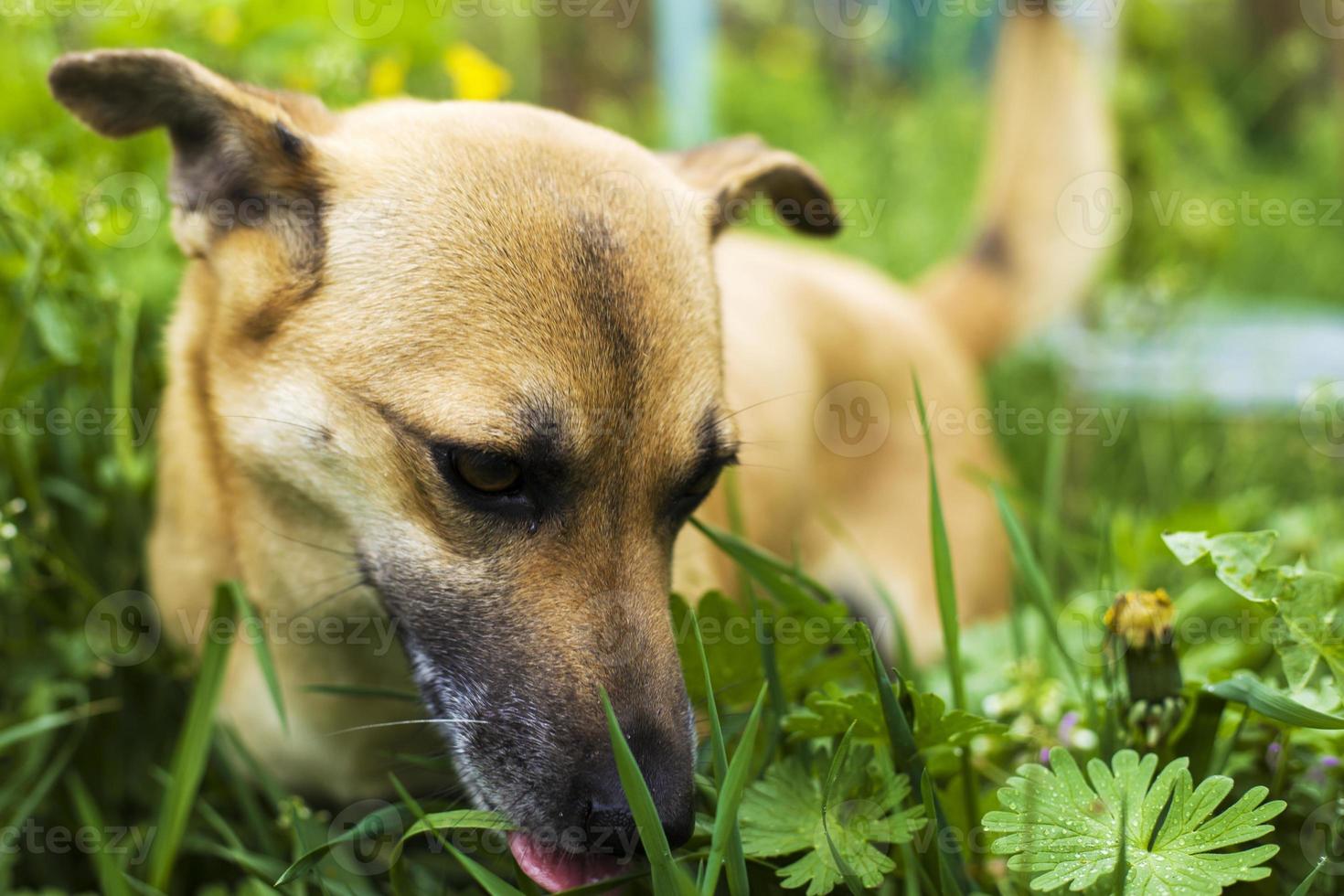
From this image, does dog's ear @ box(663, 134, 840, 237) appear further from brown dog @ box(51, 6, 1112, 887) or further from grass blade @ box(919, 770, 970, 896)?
grass blade @ box(919, 770, 970, 896)

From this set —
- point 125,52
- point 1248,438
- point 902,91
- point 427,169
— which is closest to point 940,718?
point 427,169

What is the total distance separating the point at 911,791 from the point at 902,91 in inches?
283

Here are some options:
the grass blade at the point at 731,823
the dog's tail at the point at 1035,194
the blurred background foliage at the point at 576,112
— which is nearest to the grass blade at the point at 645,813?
the grass blade at the point at 731,823

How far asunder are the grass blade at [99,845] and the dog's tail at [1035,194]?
2.85 metres

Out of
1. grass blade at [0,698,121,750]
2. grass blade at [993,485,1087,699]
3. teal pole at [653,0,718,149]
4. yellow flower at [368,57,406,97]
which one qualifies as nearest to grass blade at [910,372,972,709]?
grass blade at [993,485,1087,699]

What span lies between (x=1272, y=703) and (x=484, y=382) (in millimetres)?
1202

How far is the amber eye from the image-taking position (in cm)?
177

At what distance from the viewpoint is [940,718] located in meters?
1.68

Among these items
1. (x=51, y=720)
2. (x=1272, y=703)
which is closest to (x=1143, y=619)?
(x=1272, y=703)

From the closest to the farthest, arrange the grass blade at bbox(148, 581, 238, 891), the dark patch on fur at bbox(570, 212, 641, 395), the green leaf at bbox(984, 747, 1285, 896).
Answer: the green leaf at bbox(984, 747, 1285, 896)
the dark patch on fur at bbox(570, 212, 641, 395)
the grass blade at bbox(148, 581, 238, 891)

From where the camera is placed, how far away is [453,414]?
1.76m

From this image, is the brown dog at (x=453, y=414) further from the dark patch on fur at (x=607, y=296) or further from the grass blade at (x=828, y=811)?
the grass blade at (x=828, y=811)

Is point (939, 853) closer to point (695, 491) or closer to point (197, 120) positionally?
point (695, 491)

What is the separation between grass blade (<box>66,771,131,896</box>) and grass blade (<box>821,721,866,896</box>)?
1.16m
